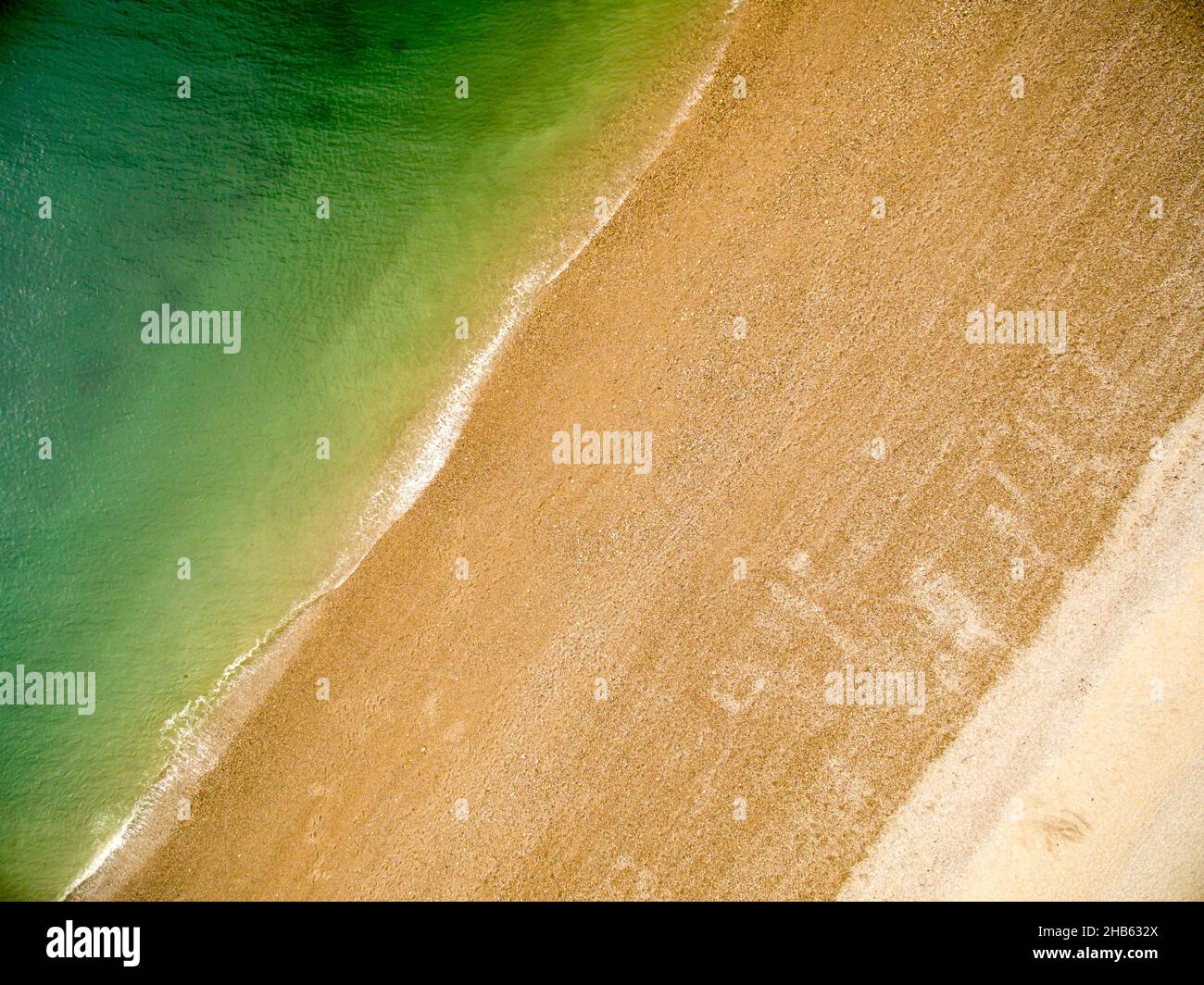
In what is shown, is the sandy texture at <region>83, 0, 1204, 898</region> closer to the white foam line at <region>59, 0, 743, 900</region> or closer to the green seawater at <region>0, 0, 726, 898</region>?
the white foam line at <region>59, 0, 743, 900</region>

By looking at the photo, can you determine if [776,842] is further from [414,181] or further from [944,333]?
[414,181]

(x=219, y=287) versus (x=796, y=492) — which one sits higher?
(x=219, y=287)

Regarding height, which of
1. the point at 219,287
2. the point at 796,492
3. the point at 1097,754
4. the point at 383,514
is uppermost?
the point at 219,287

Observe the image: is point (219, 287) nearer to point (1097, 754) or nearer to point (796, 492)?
point (796, 492)

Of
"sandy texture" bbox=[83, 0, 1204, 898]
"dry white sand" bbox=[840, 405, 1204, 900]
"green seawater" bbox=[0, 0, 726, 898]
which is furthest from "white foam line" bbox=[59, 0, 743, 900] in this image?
"dry white sand" bbox=[840, 405, 1204, 900]

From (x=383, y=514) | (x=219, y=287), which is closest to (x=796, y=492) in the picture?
(x=383, y=514)
